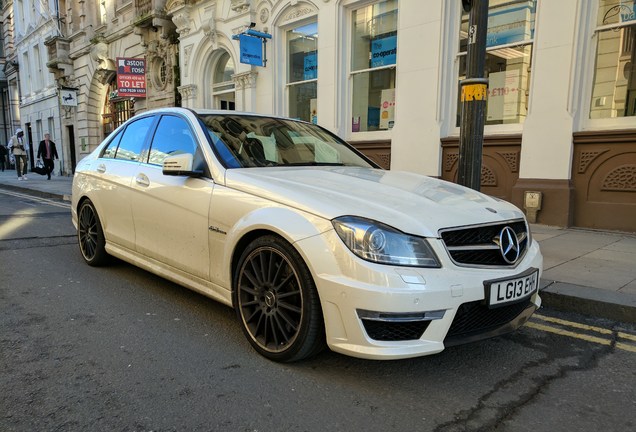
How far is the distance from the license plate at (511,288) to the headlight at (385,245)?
1.22ft

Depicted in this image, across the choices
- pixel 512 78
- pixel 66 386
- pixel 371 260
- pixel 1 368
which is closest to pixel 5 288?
pixel 1 368

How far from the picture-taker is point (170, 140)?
3961 millimetres

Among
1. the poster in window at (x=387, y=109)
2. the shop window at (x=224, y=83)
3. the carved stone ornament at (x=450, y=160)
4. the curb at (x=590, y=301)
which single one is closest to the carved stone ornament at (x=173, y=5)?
the shop window at (x=224, y=83)

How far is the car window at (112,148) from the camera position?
485 cm

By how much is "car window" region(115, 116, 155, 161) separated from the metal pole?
10.5 ft

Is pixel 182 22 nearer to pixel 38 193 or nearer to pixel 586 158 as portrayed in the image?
pixel 38 193

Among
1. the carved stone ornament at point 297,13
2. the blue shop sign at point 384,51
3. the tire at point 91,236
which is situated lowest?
the tire at point 91,236

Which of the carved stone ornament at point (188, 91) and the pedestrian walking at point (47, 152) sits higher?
the carved stone ornament at point (188, 91)

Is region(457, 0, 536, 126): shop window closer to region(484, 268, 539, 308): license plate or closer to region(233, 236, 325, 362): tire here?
region(484, 268, 539, 308): license plate

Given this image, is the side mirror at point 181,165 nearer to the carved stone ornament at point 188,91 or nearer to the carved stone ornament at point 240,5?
the carved stone ornament at point 240,5

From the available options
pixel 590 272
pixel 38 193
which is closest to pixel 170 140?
pixel 590 272

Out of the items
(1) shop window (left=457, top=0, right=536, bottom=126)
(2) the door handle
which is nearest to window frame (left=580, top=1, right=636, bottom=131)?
(1) shop window (left=457, top=0, right=536, bottom=126)

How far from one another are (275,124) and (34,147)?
2950 centimetres

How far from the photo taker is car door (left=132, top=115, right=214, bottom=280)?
11.1ft
